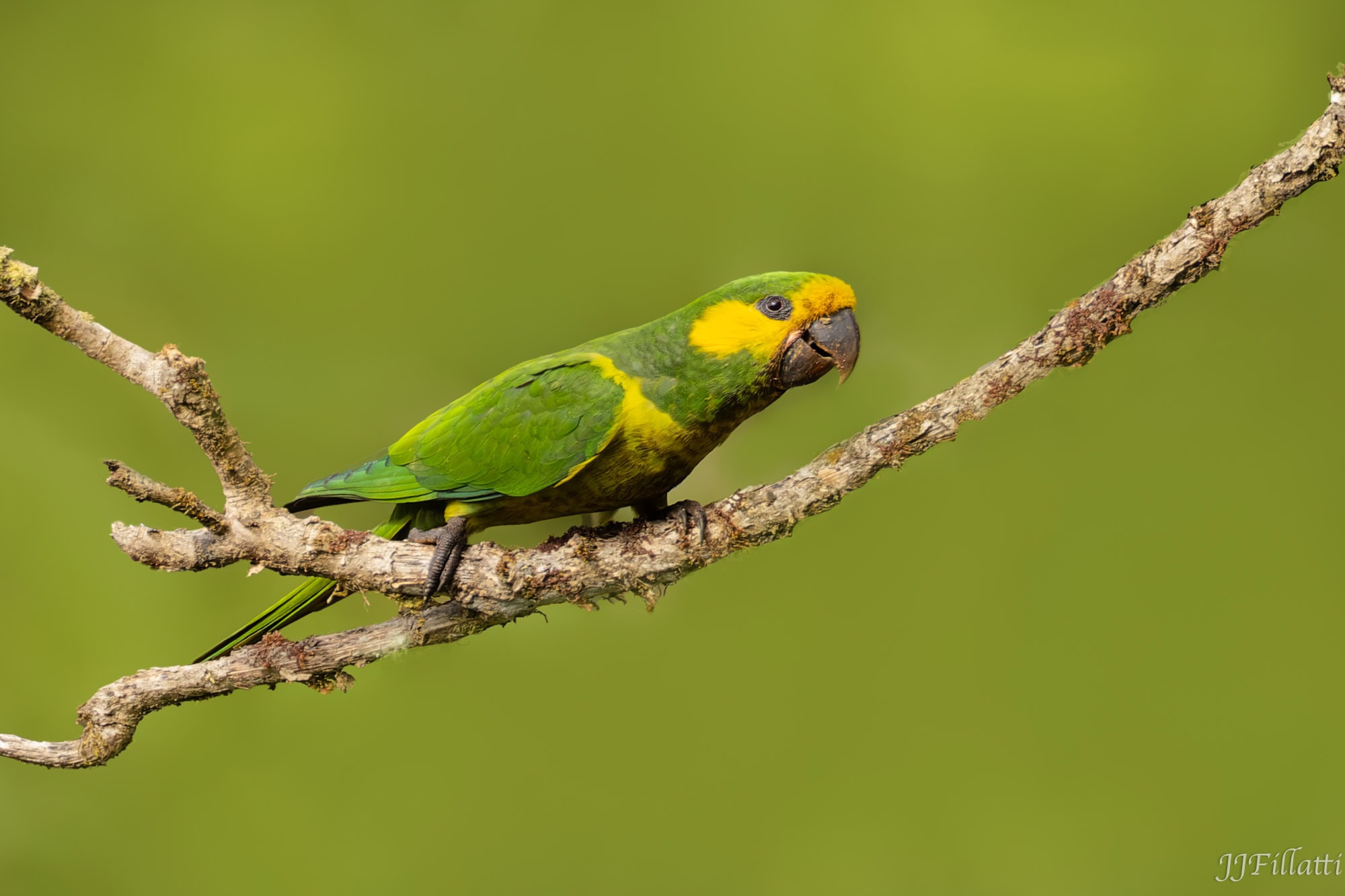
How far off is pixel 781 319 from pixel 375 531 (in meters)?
1.17

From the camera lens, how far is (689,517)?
206 cm

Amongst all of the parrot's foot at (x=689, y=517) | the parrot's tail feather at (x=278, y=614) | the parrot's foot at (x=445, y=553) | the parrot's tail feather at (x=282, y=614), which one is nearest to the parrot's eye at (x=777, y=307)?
the parrot's foot at (x=689, y=517)

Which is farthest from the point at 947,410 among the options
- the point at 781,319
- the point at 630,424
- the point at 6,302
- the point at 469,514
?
the point at 6,302

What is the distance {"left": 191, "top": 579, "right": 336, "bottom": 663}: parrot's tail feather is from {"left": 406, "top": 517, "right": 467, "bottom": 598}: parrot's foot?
251 millimetres

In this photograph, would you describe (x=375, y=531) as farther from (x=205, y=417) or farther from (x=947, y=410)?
(x=947, y=410)

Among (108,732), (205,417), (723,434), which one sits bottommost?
(108,732)

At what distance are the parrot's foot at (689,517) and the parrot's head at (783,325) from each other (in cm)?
33

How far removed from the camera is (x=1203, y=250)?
1.65 m

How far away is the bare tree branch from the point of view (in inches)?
64.7

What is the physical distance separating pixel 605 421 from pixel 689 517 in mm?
285

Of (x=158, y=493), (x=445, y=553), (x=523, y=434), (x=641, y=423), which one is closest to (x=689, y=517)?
(x=641, y=423)

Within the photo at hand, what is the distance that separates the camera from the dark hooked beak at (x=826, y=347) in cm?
199

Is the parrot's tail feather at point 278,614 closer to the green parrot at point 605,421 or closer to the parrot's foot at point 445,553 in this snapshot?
the green parrot at point 605,421

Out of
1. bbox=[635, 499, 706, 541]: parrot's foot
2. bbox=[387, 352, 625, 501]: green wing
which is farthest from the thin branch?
bbox=[635, 499, 706, 541]: parrot's foot
